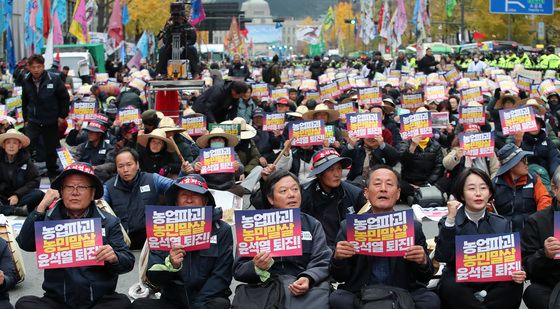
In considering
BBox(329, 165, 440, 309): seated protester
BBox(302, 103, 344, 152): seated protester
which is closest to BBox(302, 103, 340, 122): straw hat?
BBox(302, 103, 344, 152): seated protester

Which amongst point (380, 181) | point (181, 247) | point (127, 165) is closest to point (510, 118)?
point (127, 165)

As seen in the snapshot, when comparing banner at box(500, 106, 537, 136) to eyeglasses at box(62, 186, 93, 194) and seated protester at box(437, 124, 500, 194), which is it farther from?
eyeglasses at box(62, 186, 93, 194)

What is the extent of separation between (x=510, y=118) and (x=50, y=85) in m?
6.49

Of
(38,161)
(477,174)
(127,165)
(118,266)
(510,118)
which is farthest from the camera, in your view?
(38,161)

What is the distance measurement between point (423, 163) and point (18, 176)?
15.9ft

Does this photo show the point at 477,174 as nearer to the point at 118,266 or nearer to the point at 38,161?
the point at 118,266

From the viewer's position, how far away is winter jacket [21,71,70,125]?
14.5 meters

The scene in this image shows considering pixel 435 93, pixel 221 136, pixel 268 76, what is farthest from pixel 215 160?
pixel 268 76

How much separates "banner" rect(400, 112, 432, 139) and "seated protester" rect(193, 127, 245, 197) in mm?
2029

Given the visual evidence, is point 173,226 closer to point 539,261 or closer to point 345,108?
point 539,261

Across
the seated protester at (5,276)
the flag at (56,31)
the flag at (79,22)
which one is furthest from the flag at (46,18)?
the seated protester at (5,276)

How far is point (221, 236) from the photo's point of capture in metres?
6.62

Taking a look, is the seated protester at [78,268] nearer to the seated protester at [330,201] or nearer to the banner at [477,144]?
the seated protester at [330,201]

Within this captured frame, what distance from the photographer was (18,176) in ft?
39.5
